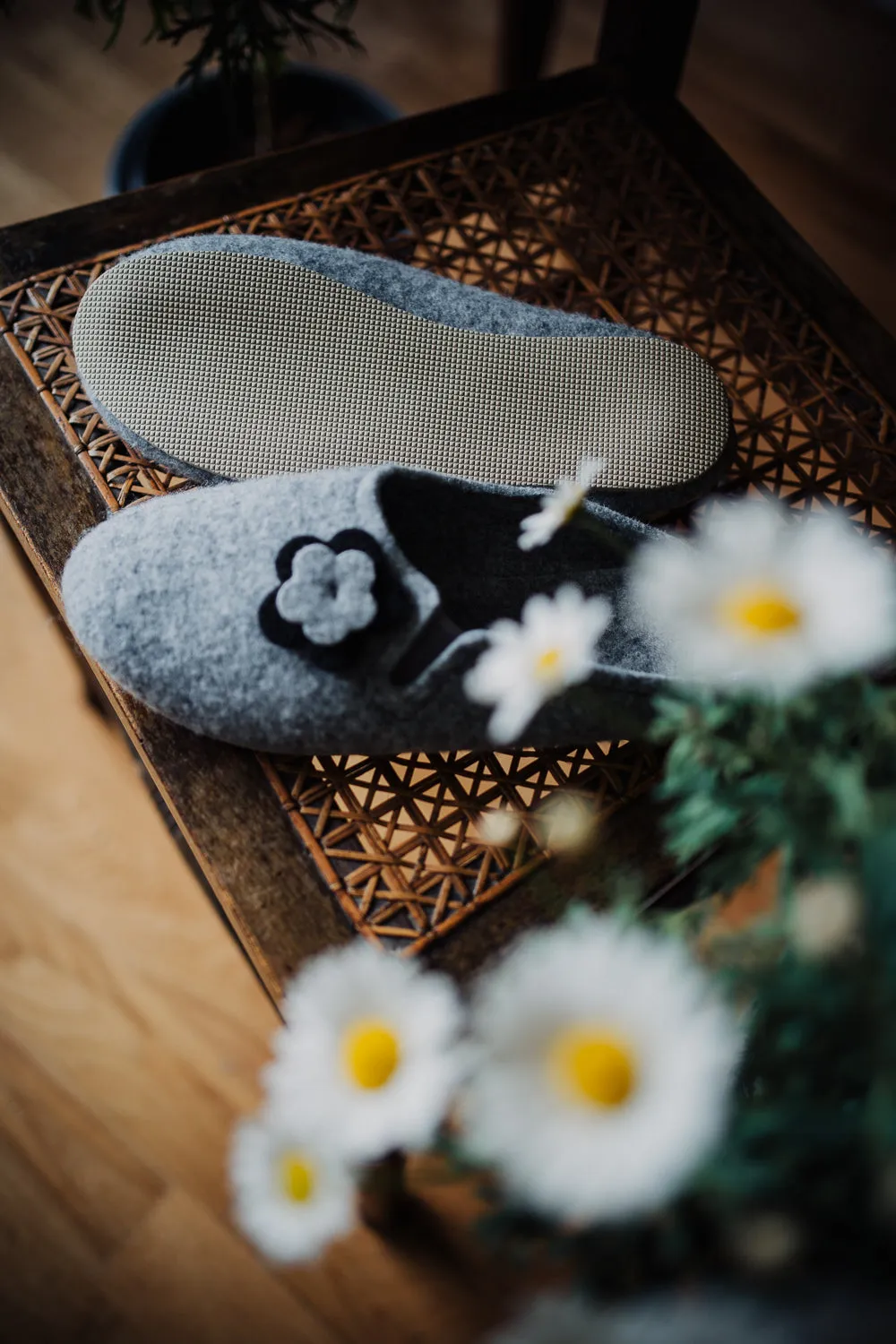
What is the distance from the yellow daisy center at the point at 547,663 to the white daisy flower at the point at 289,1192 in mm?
186

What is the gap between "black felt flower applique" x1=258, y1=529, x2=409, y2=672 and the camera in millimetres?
567

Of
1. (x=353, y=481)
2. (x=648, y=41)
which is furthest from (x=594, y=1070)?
(x=648, y=41)

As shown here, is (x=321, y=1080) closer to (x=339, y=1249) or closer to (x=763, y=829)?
(x=763, y=829)

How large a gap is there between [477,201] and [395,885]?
58 cm

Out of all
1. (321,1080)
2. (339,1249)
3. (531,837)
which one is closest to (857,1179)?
(321,1080)

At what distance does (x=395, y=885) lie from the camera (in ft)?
1.96

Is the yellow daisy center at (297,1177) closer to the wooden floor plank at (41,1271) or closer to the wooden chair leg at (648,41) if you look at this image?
the wooden floor plank at (41,1271)

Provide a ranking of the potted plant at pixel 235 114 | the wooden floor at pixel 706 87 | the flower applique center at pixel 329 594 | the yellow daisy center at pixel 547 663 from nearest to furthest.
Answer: the yellow daisy center at pixel 547 663, the flower applique center at pixel 329 594, the potted plant at pixel 235 114, the wooden floor at pixel 706 87

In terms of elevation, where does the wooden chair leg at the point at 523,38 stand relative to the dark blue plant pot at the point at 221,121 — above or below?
below

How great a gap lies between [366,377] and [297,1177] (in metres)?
0.51

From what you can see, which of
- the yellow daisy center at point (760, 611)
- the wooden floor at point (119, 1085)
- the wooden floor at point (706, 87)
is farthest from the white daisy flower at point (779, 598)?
the wooden floor at point (706, 87)

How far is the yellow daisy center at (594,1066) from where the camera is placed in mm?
305

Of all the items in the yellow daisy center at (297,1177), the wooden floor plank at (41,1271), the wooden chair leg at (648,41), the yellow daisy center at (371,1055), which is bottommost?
the yellow daisy center at (297,1177)

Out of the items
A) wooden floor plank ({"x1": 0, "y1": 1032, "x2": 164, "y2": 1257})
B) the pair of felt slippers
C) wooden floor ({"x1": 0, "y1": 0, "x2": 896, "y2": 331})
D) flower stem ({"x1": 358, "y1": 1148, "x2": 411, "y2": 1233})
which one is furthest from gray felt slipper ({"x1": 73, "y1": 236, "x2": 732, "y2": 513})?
wooden floor ({"x1": 0, "y1": 0, "x2": 896, "y2": 331})
